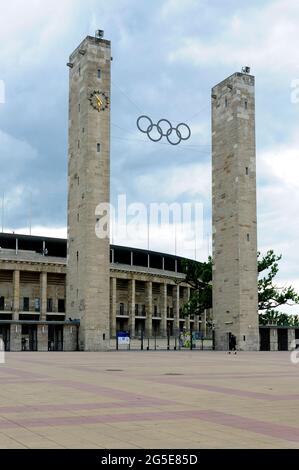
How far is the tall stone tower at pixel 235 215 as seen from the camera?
6919cm

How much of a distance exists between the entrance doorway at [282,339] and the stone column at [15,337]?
29.4 meters

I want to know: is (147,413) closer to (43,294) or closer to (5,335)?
(5,335)

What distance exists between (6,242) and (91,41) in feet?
176

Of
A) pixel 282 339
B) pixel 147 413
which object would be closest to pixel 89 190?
pixel 282 339

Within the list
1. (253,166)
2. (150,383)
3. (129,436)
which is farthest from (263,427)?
(253,166)

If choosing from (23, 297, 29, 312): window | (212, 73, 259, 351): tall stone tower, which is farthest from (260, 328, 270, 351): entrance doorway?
(23, 297, 29, 312): window

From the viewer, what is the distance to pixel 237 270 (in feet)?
226

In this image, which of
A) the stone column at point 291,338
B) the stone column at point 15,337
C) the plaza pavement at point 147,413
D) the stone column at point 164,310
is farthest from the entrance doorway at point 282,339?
the stone column at point 164,310

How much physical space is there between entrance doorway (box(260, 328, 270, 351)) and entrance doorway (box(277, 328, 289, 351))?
124 cm

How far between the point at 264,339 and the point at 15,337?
28.5m

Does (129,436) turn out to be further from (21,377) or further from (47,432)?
(21,377)

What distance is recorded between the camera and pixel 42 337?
2334 inches

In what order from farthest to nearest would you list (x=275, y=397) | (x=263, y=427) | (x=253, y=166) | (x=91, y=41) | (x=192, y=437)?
(x=253, y=166), (x=91, y=41), (x=275, y=397), (x=263, y=427), (x=192, y=437)
